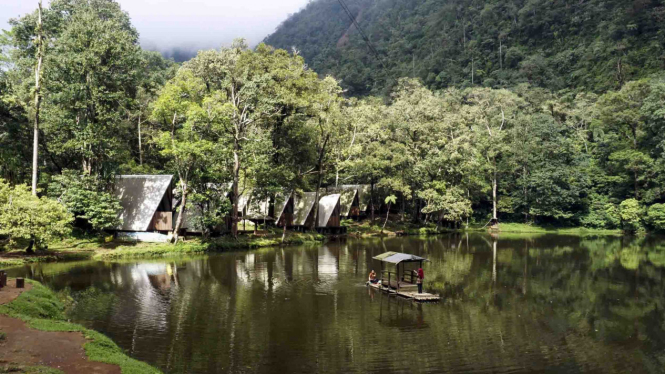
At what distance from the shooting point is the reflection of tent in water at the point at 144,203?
40500mm

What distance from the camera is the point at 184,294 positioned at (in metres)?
23.1

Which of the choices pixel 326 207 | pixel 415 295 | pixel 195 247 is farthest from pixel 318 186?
pixel 415 295

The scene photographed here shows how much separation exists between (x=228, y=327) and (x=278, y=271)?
42.7ft

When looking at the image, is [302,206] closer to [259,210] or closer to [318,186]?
[318,186]

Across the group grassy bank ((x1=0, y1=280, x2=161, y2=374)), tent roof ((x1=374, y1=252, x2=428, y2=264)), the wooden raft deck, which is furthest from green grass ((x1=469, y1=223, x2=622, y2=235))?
grassy bank ((x1=0, y1=280, x2=161, y2=374))

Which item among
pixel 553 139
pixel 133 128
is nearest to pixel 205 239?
pixel 133 128

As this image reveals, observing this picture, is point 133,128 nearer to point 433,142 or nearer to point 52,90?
point 52,90

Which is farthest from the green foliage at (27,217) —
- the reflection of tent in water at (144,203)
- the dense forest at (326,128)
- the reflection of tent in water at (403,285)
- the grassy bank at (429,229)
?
the grassy bank at (429,229)

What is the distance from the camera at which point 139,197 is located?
136 ft

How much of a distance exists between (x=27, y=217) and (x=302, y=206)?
97.5 feet

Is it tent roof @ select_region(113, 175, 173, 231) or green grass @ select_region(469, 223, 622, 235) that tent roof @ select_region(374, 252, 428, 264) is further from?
green grass @ select_region(469, 223, 622, 235)

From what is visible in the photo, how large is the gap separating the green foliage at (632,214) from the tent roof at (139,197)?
2317 inches

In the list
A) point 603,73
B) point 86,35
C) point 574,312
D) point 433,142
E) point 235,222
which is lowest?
point 574,312

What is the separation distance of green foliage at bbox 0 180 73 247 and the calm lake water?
2.99 metres
